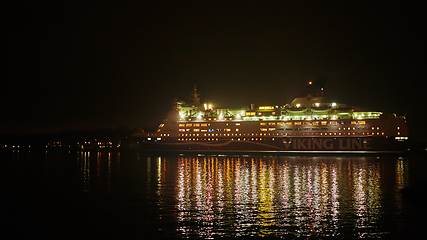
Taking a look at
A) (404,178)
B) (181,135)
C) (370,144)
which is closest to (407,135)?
(370,144)

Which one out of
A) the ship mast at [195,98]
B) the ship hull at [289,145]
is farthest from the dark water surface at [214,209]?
the ship mast at [195,98]

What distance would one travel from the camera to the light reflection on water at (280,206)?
11664mm

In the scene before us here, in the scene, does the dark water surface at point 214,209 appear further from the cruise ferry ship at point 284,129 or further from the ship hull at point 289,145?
the cruise ferry ship at point 284,129

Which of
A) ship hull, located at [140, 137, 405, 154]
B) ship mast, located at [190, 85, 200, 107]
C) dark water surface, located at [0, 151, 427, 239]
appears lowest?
dark water surface, located at [0, 151, 427, 239]

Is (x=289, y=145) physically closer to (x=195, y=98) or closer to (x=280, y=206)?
(x=195, y=98)

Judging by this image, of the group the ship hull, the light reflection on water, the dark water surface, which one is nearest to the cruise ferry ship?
the ship hull

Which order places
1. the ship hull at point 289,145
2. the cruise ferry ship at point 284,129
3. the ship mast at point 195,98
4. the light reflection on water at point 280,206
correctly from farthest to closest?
the ship mast at point 195,98, the cruise ferry ship at point 284,129, the ship hull at point 289,145, the light reflection on water at point 280,206

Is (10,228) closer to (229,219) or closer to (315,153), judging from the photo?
(229,219)

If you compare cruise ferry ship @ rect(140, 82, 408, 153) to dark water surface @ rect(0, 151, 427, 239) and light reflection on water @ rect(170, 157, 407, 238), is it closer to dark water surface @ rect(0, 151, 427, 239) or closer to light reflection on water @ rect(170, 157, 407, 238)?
light reflection on water @ rect(170, 157, 407, 238)

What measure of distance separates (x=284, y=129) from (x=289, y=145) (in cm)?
264

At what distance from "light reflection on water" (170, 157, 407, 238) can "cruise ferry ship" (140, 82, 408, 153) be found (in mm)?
26950

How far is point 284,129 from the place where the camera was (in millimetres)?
53469

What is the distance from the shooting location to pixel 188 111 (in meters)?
60.6

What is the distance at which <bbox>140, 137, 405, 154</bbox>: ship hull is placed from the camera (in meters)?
49.1
